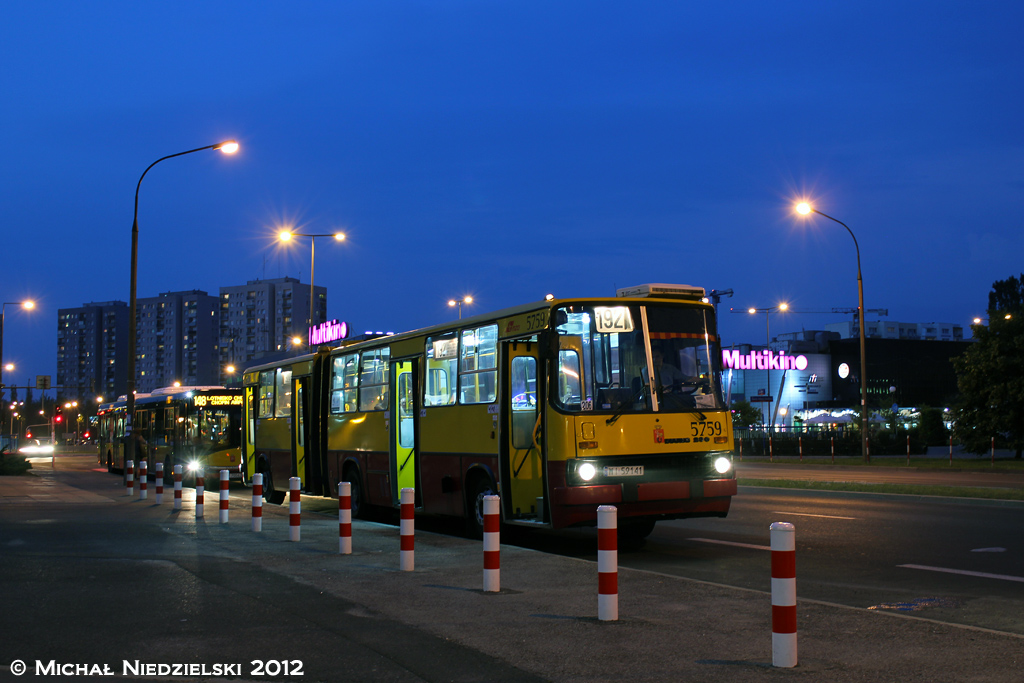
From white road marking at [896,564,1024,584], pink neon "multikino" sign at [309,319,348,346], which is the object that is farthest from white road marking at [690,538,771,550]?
pink neon "multikino" sign at [309,319,348,346]

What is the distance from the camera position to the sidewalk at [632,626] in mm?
6059

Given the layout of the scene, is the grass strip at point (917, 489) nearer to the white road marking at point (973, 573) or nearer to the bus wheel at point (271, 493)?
the white road marking at point (973, 573)

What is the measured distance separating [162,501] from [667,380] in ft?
42.9

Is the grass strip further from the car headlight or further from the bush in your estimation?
the bush

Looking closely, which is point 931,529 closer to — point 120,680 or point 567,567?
point 567,567

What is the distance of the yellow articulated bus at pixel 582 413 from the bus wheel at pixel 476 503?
0.02 metres

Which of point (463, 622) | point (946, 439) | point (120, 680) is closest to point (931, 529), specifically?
point (463, 622)

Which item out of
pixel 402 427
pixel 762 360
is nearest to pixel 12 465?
pixel 402 427

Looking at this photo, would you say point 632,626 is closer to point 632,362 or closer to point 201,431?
point 632,362

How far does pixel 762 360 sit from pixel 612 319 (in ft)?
233

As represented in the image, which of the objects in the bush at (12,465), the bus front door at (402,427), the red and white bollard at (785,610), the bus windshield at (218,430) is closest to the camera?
the red and white bollard at (785,610)

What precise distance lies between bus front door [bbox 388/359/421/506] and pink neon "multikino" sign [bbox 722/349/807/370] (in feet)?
202

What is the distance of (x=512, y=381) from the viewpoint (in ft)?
44.0

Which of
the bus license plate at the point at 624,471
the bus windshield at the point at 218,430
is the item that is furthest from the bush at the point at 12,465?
the bus license plate at the point at 624,471
